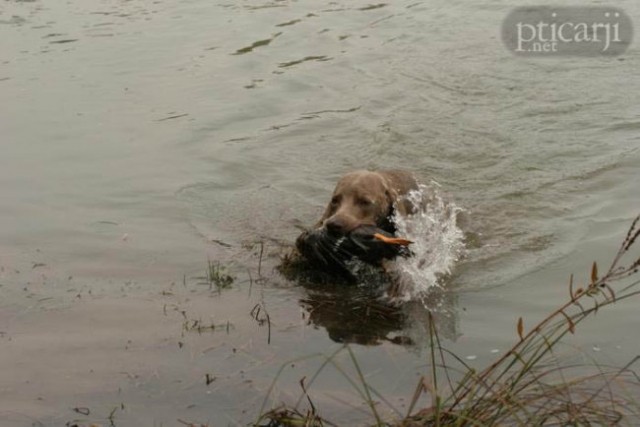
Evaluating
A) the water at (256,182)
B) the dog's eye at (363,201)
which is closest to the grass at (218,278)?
the water at (256,182)

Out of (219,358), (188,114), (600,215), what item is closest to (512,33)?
(188,114)

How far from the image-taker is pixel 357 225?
667 centimetres

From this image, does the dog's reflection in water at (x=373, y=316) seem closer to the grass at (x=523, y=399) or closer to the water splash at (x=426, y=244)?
the water splash at (x=426, y=244)

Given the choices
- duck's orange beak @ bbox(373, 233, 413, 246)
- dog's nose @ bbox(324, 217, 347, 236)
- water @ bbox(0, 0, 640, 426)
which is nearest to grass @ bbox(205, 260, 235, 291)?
water @ bbox(0, 0, 640, 426)

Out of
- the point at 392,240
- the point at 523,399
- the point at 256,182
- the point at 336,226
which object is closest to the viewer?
the point at 523,399

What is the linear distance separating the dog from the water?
337 mm

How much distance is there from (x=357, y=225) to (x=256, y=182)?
10.6 ft

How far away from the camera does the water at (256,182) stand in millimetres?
5672

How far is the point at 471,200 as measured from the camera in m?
9.13

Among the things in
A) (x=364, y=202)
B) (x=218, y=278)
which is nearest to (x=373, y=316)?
(x=364, y=202)

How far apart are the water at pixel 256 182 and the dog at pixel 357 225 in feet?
1.10

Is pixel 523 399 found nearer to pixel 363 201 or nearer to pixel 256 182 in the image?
pixel 363 201

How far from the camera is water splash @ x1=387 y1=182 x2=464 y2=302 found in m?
6.90

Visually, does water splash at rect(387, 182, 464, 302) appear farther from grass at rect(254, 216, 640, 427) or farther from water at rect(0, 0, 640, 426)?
grass at rect(254, 216, 640, 427)
